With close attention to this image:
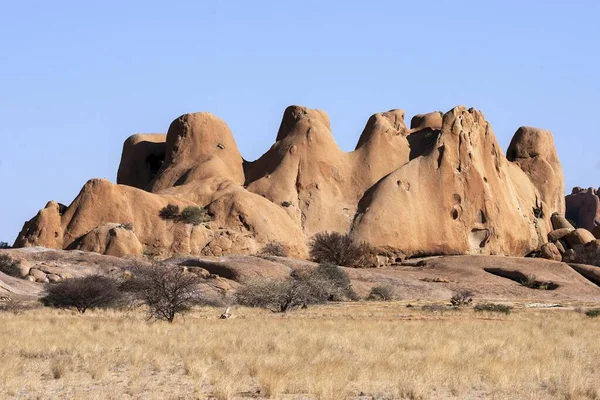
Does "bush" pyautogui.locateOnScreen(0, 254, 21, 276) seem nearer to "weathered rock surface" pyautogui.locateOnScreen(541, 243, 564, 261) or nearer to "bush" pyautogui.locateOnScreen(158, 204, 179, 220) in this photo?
"bush" pyautogui.locateOnScreen(158, 204, 179, 220)

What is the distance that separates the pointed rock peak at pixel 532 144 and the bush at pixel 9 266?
46799 millimetres

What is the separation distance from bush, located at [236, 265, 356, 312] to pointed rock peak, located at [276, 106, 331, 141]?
82.2 feet

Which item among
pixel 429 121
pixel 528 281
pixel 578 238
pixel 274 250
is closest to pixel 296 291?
pixel 274 250

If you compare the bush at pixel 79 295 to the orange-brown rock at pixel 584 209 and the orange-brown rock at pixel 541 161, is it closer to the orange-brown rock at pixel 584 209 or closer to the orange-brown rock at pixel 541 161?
the orange-brown rock at pixel 541 161

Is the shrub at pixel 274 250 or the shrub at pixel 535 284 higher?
the shrub at pixel 274 250

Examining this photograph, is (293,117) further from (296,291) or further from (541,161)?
(296,291)

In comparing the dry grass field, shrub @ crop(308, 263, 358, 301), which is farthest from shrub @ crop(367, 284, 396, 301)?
the dry grass field

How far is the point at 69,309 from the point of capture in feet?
115

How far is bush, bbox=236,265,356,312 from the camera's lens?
124 feet

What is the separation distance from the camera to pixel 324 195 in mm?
68938

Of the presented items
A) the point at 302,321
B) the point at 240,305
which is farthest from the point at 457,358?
the point at 240,305

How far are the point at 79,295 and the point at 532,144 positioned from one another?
54.3 meters

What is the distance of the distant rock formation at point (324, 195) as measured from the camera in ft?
200

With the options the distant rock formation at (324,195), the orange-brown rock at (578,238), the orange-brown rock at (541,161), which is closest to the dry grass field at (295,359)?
the distant rock formation at (324,195)
